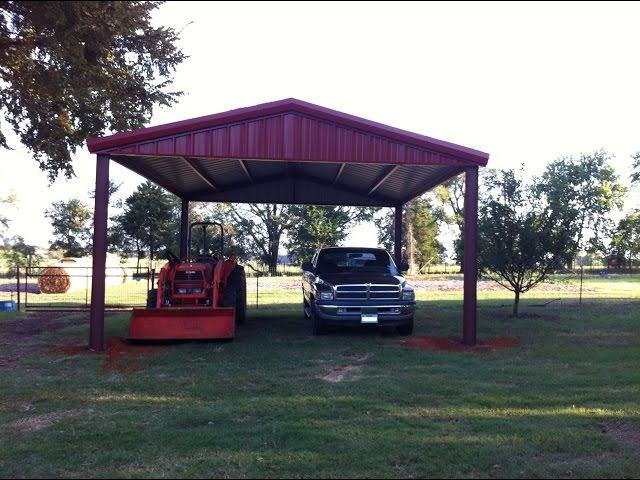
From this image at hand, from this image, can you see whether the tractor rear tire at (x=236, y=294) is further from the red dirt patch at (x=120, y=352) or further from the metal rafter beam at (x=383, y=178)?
the metal rafter beam at (x=383, y=178)

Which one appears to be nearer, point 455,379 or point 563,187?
point 455,379

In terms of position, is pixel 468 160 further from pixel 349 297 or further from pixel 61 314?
pixel 61 314

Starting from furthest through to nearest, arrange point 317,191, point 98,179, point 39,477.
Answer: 1. point 317,191
2. point 98,179
3. point 39,477

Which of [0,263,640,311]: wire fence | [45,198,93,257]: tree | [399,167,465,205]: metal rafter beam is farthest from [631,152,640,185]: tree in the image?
[45,198,93,257]: tree

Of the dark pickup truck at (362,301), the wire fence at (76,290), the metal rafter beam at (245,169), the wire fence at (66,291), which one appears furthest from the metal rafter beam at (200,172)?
the wire fence at (66,291)

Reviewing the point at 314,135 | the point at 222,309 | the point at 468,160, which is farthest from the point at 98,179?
the point at 468,160

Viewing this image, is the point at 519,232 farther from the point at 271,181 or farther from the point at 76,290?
the point at 76,290

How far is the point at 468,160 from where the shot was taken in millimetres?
11812

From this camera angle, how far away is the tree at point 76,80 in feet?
45.0

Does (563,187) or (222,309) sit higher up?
(563,187)

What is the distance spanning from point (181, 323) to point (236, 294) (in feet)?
6.68

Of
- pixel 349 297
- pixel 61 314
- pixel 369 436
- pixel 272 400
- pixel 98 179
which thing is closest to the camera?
pixel 369 436

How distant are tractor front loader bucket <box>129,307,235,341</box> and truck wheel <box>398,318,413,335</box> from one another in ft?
12.2

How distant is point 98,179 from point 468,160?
276 inches
